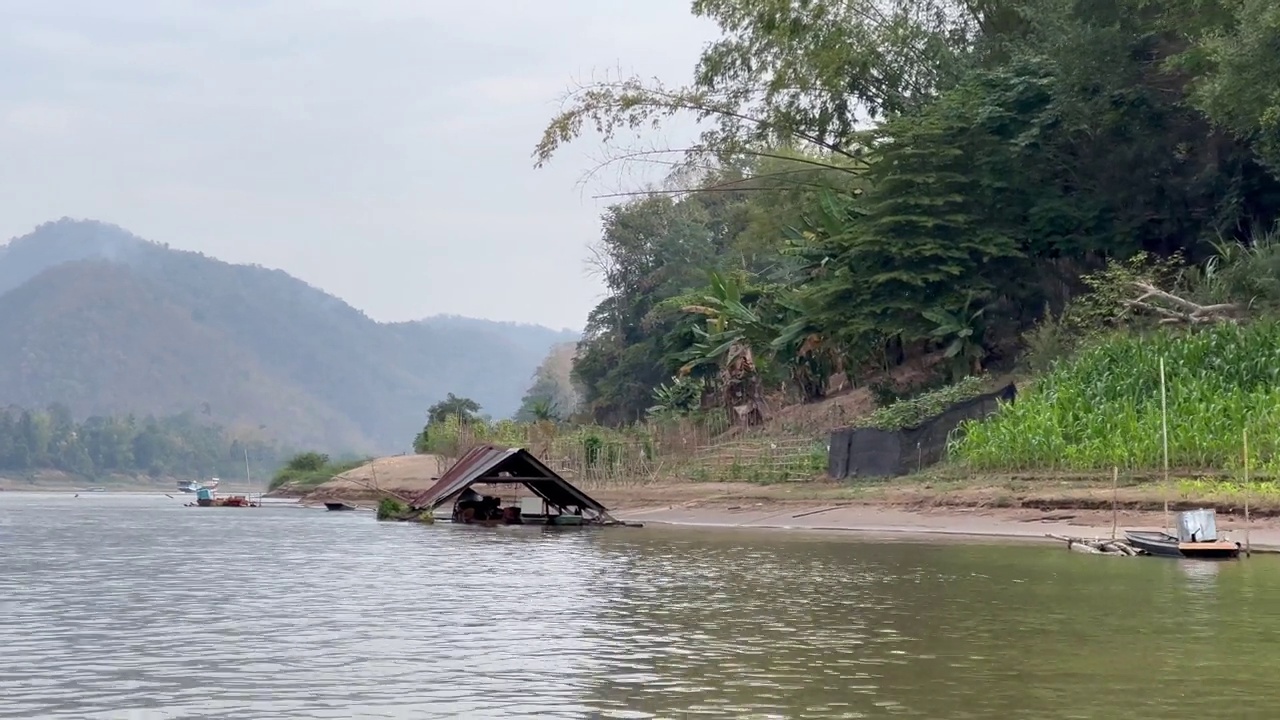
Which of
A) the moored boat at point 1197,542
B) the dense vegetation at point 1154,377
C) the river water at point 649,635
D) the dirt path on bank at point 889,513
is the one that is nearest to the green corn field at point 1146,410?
the dense vegetation at point 1154,377

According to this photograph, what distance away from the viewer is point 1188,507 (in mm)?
22875

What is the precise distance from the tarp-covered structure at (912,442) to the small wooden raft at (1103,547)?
9242 millimetres

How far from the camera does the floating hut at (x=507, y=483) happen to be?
1207 inches

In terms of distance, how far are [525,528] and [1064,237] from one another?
604 inches

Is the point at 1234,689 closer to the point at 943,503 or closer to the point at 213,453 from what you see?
the point at 943,503

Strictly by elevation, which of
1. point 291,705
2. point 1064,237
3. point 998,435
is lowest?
point 291,705

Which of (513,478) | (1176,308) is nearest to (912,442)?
(1176,308)

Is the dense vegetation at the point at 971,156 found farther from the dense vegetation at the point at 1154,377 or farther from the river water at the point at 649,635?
the river water at the point at 649,635

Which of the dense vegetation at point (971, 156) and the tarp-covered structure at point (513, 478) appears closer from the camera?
the tarp-covered structure at point (513, 478)

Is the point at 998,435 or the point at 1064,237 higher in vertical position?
the point at 1064,237

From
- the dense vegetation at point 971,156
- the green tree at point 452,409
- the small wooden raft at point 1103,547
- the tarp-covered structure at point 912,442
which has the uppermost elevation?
the dense vegetation at point 971,156

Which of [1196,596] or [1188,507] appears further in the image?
[1188,507]

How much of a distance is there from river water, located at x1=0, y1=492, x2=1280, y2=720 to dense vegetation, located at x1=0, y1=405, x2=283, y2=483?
106429 millimetres

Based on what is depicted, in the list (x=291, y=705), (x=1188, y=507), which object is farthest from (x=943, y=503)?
(x=291, y=705)
